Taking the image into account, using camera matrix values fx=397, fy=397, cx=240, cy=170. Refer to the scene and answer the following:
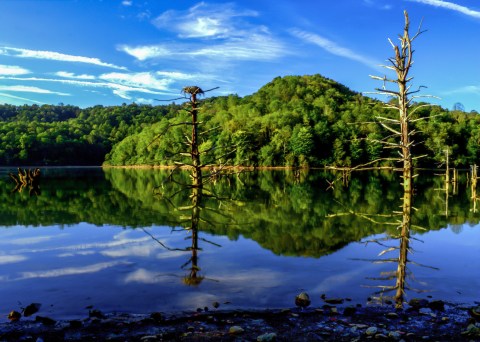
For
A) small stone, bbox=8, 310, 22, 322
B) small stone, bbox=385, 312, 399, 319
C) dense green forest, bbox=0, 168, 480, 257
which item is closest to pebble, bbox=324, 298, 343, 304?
small stone, bbox=385, 312, 399, 319

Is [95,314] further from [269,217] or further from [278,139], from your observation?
[278,139]

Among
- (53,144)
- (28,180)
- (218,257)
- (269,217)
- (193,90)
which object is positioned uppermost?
(53,144)

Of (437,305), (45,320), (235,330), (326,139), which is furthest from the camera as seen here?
(326,139)

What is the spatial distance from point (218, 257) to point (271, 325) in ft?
17.1

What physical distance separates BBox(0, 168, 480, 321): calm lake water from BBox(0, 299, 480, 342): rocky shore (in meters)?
0.54

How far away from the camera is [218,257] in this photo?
40.3 feet

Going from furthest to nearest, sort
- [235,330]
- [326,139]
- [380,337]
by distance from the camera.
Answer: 1. [326,139]
2. [235,330]
3. [380,337]

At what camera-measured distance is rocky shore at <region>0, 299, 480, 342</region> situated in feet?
22.1

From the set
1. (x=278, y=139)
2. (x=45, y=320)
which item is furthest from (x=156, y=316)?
(x=278, y=139)

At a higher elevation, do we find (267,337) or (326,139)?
(326,139)

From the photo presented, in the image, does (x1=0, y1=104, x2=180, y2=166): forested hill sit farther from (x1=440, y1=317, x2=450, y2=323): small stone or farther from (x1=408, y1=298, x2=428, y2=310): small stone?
(x1=440, y1=317, x2=450, y2=323): small stone

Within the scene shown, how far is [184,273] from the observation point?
10.6 m

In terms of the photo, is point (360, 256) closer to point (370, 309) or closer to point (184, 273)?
point (370, 309)

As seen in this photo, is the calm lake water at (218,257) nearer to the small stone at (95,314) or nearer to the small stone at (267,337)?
the small stone at (95,314)
